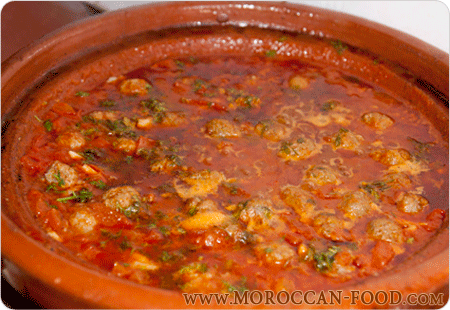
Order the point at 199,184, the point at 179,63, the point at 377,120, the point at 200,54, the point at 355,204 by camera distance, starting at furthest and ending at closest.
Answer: the point at 200,54, the point at 179,63, the point at 377,120, the point at 199,184, the point at 355,204

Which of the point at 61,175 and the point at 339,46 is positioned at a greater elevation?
the point at 339,46

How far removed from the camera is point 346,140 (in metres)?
3.20

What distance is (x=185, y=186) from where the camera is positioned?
111 inches

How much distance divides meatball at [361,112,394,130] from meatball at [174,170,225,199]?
119 cm

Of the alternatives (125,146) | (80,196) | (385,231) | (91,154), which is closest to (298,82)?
(125,146)

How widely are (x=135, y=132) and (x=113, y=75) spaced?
0.76 metres

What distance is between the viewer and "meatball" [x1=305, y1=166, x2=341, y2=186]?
2.89m

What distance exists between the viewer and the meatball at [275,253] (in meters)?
2.35

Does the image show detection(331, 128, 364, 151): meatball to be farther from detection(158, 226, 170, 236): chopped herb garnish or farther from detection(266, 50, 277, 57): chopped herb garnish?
detection(158, 226, 170, 236): chopped herb garnish

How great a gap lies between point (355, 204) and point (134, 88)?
1.78 m

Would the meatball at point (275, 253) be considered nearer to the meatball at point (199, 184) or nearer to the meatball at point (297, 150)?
the meatball at point (199, 184)

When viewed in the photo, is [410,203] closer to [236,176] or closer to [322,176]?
[322,176]

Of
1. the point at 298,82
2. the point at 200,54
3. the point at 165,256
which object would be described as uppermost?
the point at 200,54

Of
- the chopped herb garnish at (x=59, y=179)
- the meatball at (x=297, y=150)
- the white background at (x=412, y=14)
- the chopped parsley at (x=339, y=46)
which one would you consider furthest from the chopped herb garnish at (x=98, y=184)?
the white background at (x=412, y=14)
